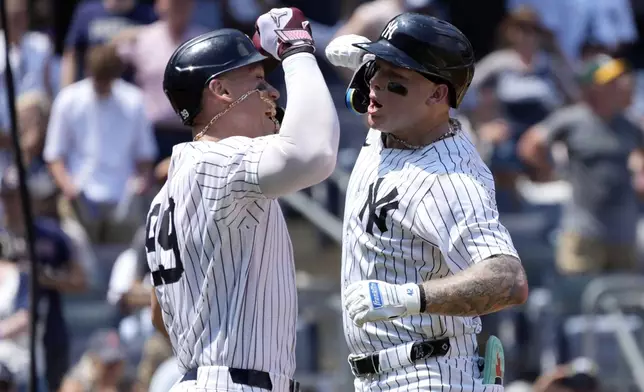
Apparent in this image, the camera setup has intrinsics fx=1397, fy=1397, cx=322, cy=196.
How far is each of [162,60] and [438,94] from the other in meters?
4.93

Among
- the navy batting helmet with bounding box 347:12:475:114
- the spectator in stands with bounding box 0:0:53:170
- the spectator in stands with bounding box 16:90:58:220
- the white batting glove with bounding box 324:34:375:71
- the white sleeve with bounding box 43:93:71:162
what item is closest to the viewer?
the navy batting helmet with bounding box 347:12:475:114

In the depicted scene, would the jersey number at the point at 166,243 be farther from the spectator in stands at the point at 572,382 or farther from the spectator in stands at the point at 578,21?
the spectator in stands at the point at 578,21

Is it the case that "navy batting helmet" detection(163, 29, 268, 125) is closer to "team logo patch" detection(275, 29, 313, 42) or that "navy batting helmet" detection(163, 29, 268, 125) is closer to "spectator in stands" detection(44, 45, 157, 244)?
"team logo patch" detection(275, 29, 313, 42)

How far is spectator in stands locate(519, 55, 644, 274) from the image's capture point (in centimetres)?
930

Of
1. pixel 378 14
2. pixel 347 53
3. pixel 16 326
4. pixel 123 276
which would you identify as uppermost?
pixel 378 14

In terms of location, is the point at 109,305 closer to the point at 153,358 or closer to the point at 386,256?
the point at 153,358

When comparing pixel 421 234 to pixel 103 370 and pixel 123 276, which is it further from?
pixel 123 276

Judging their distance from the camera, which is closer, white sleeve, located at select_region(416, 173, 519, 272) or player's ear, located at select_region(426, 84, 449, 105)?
white sleeve, located at select_region(416, 173, 519, 272)

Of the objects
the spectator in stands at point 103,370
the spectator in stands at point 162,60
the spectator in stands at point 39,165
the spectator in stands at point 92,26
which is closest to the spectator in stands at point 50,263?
the spectator in stands at point 39,165

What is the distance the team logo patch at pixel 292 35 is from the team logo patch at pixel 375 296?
0.80m

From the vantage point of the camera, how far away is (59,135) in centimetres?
874

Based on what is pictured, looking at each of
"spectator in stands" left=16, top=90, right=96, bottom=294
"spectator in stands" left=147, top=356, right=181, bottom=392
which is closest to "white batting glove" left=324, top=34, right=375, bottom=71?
"spectator in stands" left=147, top=356, right=181, bottom=392

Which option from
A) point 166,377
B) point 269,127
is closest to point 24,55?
point 166,377

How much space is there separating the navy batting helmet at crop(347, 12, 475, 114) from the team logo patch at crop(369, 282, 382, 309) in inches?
28.4
